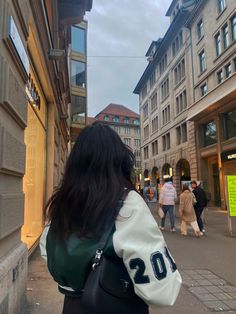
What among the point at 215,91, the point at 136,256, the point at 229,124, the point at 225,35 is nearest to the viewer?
the point at 136,256

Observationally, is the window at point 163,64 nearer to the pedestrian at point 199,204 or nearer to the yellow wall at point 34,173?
the pedestrian at point 199,204

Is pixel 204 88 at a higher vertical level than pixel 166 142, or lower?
higher

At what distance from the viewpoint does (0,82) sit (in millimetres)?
3080

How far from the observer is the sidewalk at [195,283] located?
13.6ft

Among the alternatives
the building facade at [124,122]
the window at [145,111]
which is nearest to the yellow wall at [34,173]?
the window at [145,111]

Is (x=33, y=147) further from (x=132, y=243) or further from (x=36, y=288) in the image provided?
(x=132, y=243)

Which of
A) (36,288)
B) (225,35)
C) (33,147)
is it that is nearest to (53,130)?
(33,147)

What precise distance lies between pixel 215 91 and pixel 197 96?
5.64 metres

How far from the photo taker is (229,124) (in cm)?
2172

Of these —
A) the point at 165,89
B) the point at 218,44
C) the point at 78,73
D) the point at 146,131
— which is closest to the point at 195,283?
the point at 78,73

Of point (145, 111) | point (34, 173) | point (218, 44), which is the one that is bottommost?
point (34, 173)

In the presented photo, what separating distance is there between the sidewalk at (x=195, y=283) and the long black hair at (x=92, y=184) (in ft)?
9.17

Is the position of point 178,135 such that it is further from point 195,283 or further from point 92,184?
point 92,184

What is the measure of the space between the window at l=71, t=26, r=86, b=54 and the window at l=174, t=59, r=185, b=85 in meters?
11.5
